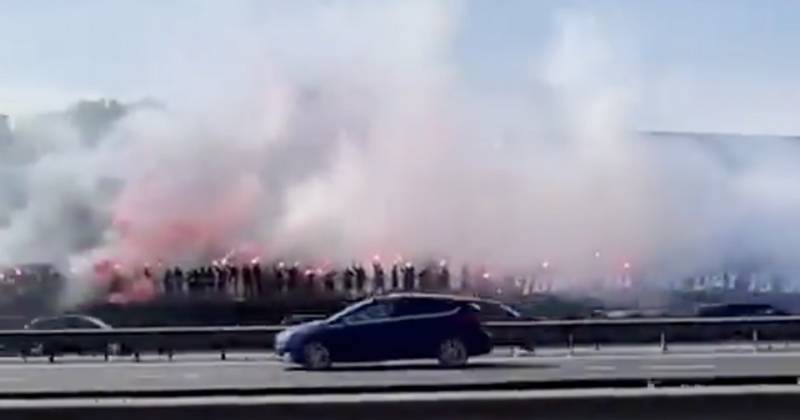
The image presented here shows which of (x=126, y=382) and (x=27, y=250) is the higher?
(x=27, y=250)

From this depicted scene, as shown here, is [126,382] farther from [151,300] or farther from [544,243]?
[544,243]

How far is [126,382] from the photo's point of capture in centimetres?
997

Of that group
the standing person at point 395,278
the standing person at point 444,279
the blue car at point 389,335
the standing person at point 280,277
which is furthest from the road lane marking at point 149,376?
the standing person at point 395,278

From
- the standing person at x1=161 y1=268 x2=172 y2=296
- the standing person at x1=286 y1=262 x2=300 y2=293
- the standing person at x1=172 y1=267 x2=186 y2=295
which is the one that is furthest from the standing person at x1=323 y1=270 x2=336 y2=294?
the standing person at x1=161 y1=268 x2=172 y2=296

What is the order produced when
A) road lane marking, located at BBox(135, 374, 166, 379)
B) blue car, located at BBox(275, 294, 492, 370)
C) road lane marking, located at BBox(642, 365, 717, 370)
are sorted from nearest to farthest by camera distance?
road lane marking, located at BBox(135, 374, 166, 379)
road lane marking, located at BBox(642, 365, 717, 370)
blue car, located at BBox(275, 294, 492, 370)

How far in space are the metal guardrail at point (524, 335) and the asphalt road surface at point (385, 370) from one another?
560mm

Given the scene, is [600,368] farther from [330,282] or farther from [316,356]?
[330,282]

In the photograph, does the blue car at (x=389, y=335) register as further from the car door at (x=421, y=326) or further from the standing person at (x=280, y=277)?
the standing person at (x=280, y=277)

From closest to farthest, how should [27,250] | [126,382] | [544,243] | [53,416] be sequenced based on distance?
1. [53,416]
2. [126,382]
3. [27,250]
4. [544,243]

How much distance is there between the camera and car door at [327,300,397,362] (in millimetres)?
14031

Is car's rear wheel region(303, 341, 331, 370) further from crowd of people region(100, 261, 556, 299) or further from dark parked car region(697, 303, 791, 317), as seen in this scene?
crowd of people region(100, 261, 556, 299)

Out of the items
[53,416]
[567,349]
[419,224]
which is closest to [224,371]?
[567,349]

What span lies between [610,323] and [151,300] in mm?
9314

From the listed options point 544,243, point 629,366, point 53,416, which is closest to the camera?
point 53,416
